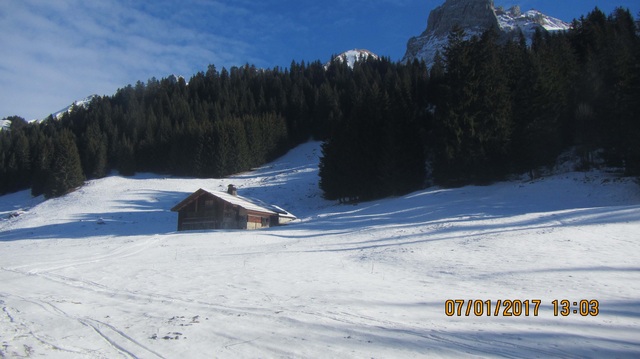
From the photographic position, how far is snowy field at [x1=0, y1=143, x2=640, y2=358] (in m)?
6.55

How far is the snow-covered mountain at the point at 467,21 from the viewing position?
15825cm

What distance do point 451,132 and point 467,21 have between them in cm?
14772

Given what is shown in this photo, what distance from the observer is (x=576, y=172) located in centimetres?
3288

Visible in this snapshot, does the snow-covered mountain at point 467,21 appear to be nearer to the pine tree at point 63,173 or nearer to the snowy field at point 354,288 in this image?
the pine tree at point 63,173

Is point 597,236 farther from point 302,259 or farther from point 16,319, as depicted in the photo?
point 16,319

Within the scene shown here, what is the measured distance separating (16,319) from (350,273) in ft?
29.4

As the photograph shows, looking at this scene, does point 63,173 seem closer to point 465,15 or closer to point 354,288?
point 354,288

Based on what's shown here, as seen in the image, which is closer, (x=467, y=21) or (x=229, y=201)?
(x=229, y=201)

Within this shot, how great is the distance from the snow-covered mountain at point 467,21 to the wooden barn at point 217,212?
133 metres

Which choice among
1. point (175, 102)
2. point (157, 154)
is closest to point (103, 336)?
point (157, 154)
